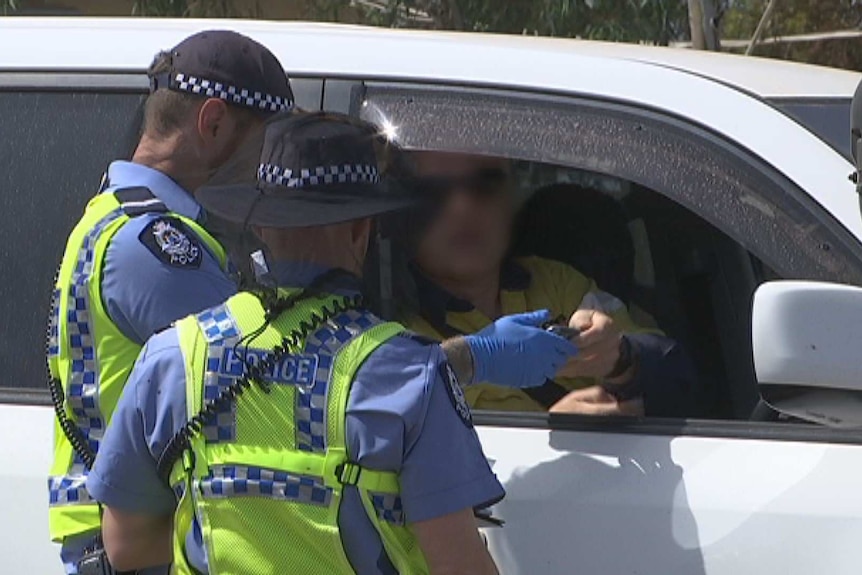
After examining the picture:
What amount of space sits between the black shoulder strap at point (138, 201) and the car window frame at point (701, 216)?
0.44 meters

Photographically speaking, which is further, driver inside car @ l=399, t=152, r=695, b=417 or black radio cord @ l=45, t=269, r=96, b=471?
driver inside car @ l=399, t=152, r=695, b=417

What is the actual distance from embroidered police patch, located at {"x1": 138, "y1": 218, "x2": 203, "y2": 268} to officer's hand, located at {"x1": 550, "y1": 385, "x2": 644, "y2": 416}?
0.68 metres

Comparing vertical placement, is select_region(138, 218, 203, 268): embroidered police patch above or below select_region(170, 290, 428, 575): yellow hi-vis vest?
above

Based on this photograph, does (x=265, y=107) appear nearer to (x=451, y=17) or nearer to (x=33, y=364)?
(x=33, y=364)

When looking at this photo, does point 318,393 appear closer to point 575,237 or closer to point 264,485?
point 264,485

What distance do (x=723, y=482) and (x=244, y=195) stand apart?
90cm

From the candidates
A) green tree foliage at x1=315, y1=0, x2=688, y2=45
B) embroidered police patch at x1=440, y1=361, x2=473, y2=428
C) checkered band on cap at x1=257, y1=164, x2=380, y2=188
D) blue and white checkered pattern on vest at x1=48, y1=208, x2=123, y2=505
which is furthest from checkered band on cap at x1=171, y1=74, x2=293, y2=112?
green tree foliage at x1=315, y1=0, x2=688, y2=45

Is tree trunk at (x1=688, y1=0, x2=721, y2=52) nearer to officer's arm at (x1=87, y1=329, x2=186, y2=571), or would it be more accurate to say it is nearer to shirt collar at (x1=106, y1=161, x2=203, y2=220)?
shirt collar at (x1=106, y1=161, x2=203, y2=220)

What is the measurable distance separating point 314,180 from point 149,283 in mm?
481

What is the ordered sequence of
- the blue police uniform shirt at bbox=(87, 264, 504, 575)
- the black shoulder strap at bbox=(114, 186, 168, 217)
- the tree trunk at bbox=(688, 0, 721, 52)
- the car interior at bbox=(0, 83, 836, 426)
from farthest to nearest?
the tree trunk at bbox=(688, 0, 721, 52)
the car interior at bbox=(0, 83, 836, 426)
the black shoulder strap at bbox=(114, 186, 168, 217)
the blue police uniform shirt at bbox=(87, 264, 504, 575)

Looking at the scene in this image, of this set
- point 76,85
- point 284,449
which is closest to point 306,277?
point 284,449

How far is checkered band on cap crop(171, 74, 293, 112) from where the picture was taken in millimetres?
2625

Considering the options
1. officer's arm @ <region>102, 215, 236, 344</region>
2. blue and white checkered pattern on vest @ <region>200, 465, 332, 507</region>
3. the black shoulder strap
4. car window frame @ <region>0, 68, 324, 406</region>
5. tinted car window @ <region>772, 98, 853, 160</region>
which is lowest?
blue and white checkered pattern on vest @ <region>200, 465, 332, 507</region>

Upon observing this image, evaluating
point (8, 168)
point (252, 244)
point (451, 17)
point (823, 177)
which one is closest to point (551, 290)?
point (823, 177)
